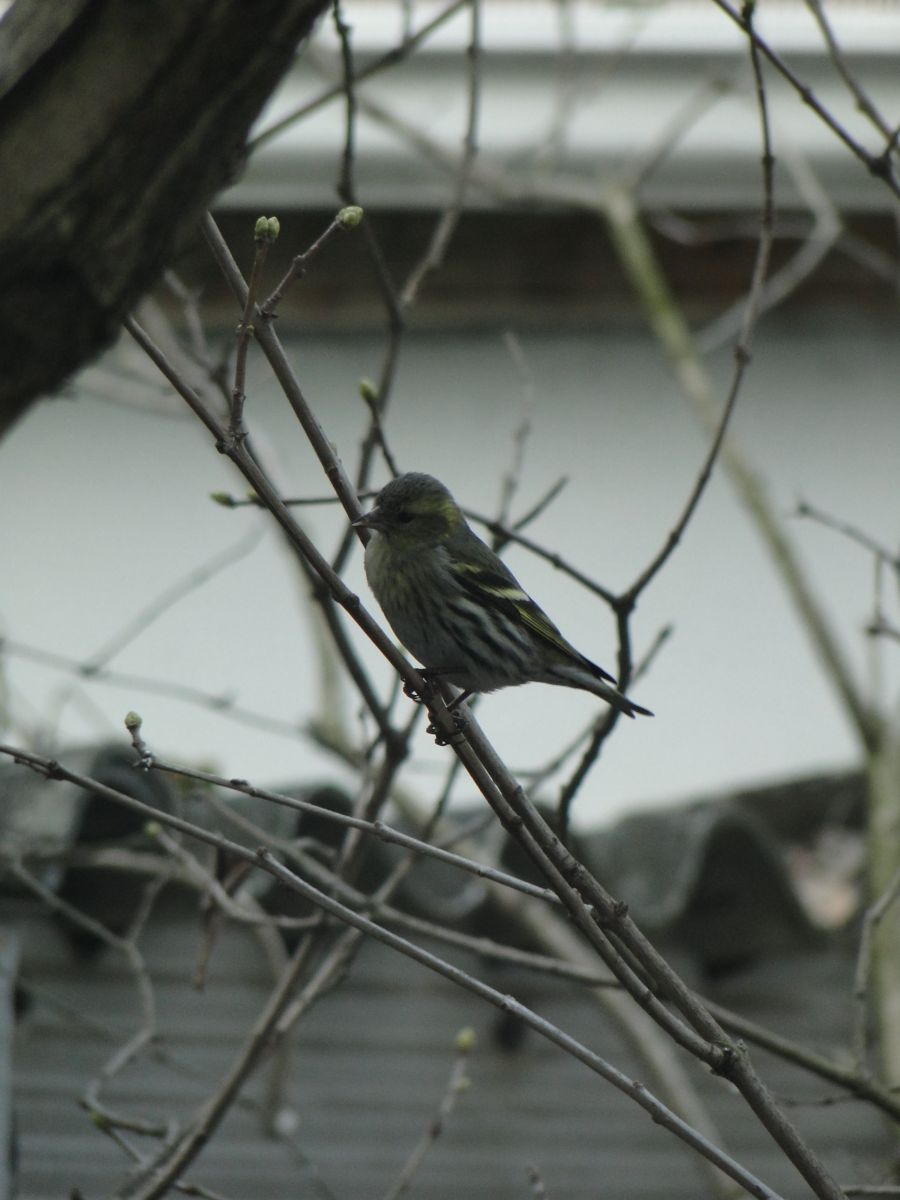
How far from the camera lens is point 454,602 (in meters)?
3.91

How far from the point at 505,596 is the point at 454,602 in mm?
163

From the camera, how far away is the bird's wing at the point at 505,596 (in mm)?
3980

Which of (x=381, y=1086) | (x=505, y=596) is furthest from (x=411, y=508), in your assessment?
(x=381, y=1086)

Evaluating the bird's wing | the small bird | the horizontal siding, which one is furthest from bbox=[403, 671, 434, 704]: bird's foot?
the horizontal siding

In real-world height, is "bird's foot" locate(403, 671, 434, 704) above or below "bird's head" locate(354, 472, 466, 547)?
below

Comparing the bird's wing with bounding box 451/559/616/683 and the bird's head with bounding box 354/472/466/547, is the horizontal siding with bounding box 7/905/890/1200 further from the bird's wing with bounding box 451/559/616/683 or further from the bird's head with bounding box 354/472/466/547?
the bird's head with bounding box 354/472/466/547

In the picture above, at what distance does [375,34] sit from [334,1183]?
14.9 ft

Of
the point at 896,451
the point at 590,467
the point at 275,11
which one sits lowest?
the point at 275,11

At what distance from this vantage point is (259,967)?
5.20m

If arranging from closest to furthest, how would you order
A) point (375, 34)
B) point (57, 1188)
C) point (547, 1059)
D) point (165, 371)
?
point (165, 371), point (57, 1188), point (547, 1059), point (375, 34)

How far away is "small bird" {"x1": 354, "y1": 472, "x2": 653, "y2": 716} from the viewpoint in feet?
12.5

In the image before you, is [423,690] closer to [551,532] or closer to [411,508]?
[411,508]

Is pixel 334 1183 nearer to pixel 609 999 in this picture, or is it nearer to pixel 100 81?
pixel 609 999

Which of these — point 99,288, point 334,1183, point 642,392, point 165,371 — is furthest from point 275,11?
point 642,392
